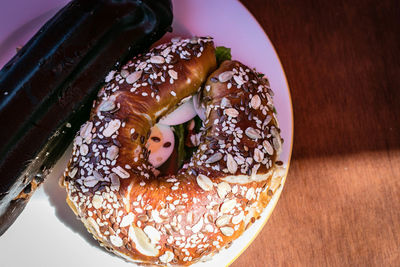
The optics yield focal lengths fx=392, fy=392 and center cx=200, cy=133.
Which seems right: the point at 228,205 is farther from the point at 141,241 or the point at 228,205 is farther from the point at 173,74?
the point at 173,74

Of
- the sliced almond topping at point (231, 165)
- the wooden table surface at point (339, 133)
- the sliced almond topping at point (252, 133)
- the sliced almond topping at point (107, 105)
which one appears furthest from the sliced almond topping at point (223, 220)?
the sliced almond topping at point (107, 105)

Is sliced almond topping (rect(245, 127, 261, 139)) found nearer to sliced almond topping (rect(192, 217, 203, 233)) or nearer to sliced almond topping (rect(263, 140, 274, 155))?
sliced almond topping (rect(263, 140, 274, 155))

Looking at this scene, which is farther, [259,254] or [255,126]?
[259,254]

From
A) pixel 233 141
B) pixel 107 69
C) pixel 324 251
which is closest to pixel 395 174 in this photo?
pixel 324 251

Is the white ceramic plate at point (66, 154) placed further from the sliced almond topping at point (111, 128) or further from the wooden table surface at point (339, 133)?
the sliced almond topping at point (111, 128)

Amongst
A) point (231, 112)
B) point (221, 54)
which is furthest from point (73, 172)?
point (221, 54)

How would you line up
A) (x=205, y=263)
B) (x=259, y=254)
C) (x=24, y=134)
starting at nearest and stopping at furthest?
1. (x=24, y=134)
2. (x=205, y=263)
3. (x=259, y=254)

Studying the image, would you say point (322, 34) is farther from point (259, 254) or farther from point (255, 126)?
point (259, 254)

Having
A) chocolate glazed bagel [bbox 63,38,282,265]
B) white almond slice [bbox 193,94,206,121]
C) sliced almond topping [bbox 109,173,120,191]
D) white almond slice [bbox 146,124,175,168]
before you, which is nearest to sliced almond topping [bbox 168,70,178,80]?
chocolate glazed bagel [bbox 63,38,282,265]
